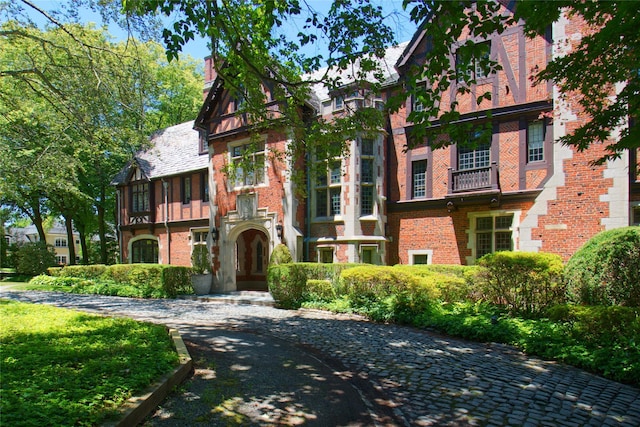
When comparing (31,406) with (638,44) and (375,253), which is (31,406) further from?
(375,253)

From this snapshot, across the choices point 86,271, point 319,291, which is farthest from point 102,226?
point 319,291

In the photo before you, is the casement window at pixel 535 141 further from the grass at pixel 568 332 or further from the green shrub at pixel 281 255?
the green shrub at pixel 281 255

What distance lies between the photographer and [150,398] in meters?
4.26

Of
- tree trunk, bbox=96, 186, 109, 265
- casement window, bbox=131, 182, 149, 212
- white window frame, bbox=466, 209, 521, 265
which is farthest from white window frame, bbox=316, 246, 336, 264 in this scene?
tree trunk, bbox=96, 186, 109, 265

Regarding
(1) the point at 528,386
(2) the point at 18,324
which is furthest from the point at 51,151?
(1) the point at 528,386

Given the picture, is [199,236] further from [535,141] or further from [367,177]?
[535,141]

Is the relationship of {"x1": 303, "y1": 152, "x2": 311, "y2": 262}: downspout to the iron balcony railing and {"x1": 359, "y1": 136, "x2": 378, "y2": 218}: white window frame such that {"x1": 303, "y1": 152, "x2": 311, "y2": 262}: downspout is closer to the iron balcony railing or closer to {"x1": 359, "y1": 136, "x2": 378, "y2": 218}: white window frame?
{"x1": 359, "y1": 136, "x2": 378, "y2": 218}: white window frame

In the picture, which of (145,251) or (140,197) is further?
(145,251)

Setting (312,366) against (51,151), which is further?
(51,151)

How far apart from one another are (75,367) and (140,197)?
21.0 m

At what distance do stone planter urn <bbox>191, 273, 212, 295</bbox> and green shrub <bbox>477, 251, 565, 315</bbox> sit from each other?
12176mm

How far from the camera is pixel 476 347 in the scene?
7.50m

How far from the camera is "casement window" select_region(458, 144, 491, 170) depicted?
14062 millimetres

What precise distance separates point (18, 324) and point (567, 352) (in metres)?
10.1
